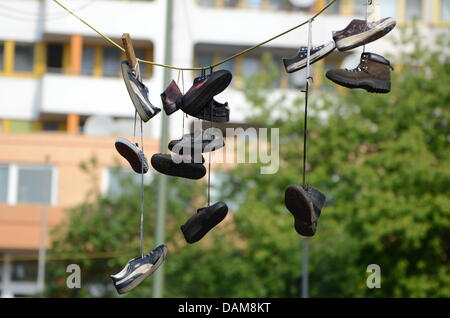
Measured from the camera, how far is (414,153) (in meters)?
27.6

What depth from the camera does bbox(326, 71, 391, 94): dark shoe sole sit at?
29.6 ft

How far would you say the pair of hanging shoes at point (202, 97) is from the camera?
9500 mm

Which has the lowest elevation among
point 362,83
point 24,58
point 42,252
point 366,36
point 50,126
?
point 42,252

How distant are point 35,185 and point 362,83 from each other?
25.5 m

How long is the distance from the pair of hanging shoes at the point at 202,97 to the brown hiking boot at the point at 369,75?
0.89 meters

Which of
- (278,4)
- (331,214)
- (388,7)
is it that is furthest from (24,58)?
(331,214)

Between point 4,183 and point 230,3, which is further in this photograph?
point 230,3

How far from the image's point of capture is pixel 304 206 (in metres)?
9.00

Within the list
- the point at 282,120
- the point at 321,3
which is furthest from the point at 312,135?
the point at 321,3

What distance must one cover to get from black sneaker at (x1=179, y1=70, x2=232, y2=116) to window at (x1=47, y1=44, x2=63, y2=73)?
91.5ft

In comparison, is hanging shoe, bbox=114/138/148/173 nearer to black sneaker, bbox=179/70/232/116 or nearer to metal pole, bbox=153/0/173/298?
black sneaker, bbox=179/70/232/116

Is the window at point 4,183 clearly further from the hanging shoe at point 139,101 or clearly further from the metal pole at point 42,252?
the hanging shoe at point 139,101

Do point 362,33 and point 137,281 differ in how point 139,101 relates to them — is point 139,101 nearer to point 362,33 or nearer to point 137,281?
point 137,281

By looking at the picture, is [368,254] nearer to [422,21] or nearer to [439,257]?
[439,257]
